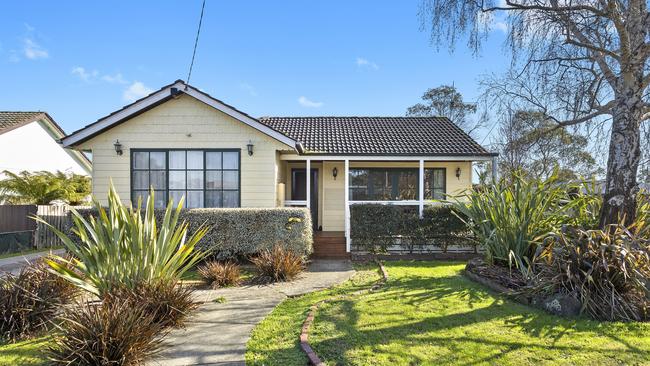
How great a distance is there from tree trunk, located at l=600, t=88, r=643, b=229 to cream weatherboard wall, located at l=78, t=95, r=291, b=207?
8.05m

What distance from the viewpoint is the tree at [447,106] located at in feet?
118

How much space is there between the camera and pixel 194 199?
11305 millimetres

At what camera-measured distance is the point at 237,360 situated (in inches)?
161

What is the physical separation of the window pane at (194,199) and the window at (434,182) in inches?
328

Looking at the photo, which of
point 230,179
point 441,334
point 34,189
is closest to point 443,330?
point 441,334

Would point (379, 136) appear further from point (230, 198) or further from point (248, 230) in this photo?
point (248, 230)

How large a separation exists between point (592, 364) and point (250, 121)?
31.4 ft

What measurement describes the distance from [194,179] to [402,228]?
669 cm

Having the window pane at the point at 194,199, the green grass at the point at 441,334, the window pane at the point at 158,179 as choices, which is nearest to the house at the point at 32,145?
the window pane at the point at 158,179

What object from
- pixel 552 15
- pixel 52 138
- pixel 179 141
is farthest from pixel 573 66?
pixel 52 138

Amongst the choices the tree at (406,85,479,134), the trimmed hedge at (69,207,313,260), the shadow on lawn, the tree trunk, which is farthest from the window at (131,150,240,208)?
the tree at (406,85,479,134)

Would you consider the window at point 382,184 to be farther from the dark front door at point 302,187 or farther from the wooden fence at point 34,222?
the wooden fence at point 34,222

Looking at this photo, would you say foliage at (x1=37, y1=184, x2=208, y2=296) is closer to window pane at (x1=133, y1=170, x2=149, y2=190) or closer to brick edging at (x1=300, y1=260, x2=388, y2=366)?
brick edging at (x1=300, y1=260, x2=388, y2=366)

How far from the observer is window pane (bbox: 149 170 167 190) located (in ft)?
37.0
